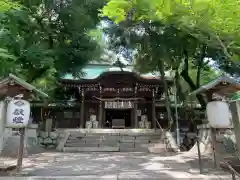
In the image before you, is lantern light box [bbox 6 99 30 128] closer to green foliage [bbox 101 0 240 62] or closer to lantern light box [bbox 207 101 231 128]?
green foliage [bbox 101 0 240 62]

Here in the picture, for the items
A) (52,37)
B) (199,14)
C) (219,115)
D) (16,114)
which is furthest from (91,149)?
(199,14)

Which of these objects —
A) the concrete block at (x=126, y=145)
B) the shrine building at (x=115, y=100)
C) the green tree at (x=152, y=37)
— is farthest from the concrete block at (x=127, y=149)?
the shrine building at (x=115, y=100)

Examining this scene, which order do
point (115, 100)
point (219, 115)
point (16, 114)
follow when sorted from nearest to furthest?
point (16, 114), point (219, 115), point (115, 100)

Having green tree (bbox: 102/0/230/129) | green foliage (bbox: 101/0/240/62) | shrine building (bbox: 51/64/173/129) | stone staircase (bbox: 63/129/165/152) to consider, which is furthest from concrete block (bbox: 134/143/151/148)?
green foliage (bbox: 101/0/240/62)

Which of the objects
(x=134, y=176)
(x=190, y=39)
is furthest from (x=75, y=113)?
(x=134, y=176)

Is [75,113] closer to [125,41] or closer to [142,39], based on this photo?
[125,41]

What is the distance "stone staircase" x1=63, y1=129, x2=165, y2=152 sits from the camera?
13.0 meters

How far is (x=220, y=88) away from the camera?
7.59 meters

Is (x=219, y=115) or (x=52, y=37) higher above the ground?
(x=52, y=37)

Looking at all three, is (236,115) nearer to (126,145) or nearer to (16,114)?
(16,114)

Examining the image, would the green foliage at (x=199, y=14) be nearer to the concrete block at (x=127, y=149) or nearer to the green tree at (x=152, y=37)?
the green tree at (x=152, y=37)

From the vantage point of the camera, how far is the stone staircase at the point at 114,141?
13004 millimetres

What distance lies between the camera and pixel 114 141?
46.3 feet

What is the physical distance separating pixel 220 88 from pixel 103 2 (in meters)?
9.45
